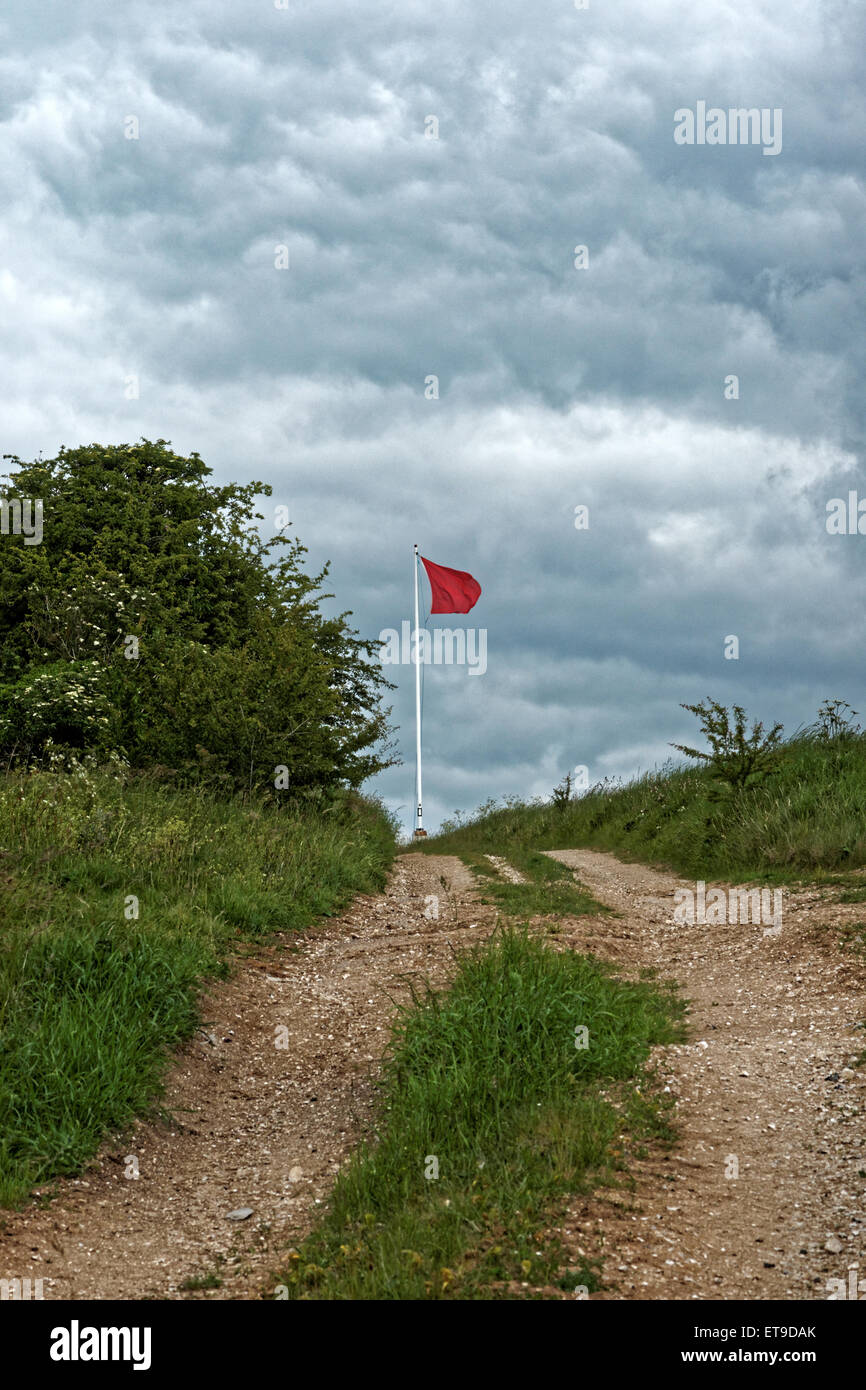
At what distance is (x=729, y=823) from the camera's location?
15695 millimetres

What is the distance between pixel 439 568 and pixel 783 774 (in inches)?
687

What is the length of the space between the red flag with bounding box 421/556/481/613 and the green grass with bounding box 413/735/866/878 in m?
8.79

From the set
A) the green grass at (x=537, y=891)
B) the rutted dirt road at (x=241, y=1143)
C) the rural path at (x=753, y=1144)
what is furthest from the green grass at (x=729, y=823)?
the rutted dirt road at (x=241, y=1143)

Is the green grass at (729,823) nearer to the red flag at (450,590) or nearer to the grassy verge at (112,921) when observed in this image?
the grassy verge at (112,921)

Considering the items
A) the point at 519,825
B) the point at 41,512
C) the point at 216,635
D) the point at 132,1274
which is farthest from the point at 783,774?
the point at 41,512

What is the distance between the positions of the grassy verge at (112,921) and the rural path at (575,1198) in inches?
11.4

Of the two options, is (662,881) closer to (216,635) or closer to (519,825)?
(519,825)

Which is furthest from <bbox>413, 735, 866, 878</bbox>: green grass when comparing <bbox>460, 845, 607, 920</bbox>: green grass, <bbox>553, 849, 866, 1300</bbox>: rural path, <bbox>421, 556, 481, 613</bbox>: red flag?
<bbox>421, 556, 481, 613</bbox>: red flag

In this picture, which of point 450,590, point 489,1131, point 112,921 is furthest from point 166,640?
point 489,1131

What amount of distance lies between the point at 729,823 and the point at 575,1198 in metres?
11.7

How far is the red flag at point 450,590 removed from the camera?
104 ft

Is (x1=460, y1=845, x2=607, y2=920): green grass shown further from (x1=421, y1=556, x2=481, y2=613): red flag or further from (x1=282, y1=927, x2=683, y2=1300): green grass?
(x1=421, y1=556, x2=481, y2=613): red flag

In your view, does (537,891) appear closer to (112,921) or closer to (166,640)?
(112,921)

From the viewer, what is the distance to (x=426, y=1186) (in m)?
4.92
